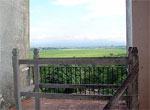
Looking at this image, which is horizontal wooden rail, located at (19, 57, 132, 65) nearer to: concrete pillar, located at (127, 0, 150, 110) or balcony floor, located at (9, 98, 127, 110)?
concrete pillar, located at (127, 0, 150, 110)

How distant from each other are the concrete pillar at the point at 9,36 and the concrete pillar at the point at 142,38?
2.28 metres

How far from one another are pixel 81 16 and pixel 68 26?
0.88 metres

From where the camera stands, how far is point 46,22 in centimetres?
776

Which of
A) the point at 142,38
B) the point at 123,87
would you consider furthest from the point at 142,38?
the point at 123,87

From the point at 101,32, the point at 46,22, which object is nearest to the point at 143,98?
the point at 101,32

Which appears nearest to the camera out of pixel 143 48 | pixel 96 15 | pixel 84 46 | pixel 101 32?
pixel 143 48

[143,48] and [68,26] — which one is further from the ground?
[68,26]

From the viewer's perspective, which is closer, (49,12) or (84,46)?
(84,46)

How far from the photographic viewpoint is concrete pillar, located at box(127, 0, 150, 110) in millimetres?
2900

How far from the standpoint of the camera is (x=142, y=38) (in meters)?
2.92

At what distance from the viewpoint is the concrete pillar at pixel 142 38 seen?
9.52ft

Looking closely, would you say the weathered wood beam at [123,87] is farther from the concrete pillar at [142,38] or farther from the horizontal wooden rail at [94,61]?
the concrete pillar at [142,38]

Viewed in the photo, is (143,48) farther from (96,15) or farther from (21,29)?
(96,15)

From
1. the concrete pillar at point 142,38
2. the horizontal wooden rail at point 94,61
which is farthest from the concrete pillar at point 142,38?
the horizontal wooden rail at point 94,61
